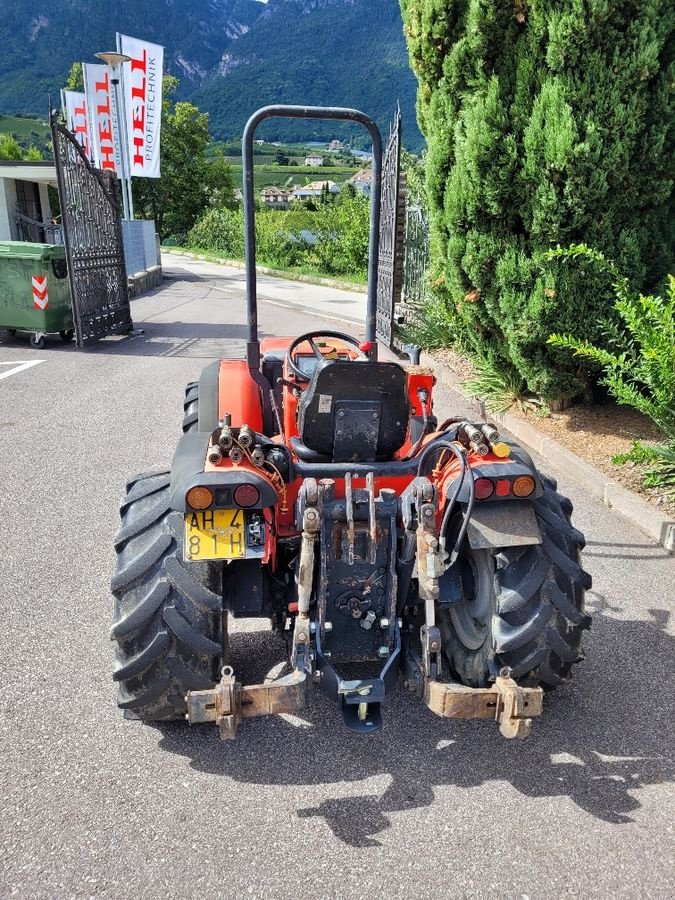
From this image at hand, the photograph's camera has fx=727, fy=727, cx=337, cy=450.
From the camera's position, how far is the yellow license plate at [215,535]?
2506mm

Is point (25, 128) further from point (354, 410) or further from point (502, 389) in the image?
point (354, 410)

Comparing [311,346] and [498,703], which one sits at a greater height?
[311,346]

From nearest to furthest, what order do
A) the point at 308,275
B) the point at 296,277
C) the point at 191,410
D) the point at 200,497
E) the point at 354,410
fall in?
the point at 200,497 → the point at 354,410 → the point at 191,410 → the point at 308,275 → the point at 296,277

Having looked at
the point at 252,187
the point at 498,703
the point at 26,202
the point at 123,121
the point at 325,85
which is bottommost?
the point at 498,703

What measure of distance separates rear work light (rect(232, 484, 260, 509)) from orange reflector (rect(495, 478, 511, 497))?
34.3 inches

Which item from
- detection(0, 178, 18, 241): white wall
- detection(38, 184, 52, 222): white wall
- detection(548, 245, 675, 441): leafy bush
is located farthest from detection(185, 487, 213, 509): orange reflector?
detection(38, 184, 52, 222): white wall

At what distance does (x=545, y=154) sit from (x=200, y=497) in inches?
189

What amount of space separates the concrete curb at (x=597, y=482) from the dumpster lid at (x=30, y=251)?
286 inches

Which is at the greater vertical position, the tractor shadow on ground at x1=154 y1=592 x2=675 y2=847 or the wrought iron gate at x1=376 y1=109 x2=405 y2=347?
the wrought iron gate at x1=376 y1=109 x2=405 y2=347

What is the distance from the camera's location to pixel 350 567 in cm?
269

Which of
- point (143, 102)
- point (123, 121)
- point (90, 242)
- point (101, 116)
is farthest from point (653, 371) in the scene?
point (143, 102)

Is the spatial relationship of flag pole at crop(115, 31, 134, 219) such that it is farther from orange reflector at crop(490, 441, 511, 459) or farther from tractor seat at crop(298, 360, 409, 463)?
orange reflector at crop(490, 441, 511, 459)

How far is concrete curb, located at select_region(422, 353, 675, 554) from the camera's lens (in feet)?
15.6

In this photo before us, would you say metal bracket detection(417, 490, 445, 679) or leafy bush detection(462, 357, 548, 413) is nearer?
metal bracket detection(417, 490, 445, 679)
